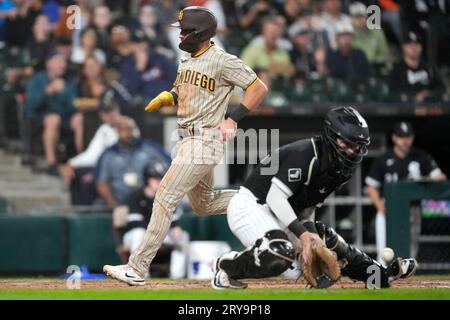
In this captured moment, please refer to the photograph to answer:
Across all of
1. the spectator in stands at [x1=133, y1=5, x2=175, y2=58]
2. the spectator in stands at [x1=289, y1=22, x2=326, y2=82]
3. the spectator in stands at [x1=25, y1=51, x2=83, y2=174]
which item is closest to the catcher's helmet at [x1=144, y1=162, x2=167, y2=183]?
the spectator in stands at [x1=25, y1=51, x2=83, y2=174]

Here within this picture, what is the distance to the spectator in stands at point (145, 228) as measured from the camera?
12.1m

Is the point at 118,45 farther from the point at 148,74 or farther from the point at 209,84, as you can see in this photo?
the point at 209,84

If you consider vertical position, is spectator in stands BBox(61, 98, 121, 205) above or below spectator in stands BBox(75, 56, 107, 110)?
below

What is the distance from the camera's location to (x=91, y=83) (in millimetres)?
14367

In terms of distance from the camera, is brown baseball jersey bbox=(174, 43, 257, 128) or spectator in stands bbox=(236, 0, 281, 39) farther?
spectator in stands bbox=(236, 0, 281, 39)

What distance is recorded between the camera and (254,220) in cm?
756

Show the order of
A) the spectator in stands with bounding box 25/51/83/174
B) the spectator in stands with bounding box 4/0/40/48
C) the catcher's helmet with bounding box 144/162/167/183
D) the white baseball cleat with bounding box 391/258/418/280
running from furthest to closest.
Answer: the spectator in stands with bounding box 4/0/40/48
the spectator in stands with bounding box 25/51/83/174
the catcher's helmet with bounding box 144/162/167/183
the white baseball cleat with bounding box 391/258/418/280

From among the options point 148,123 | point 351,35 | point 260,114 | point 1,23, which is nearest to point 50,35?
point 1,23

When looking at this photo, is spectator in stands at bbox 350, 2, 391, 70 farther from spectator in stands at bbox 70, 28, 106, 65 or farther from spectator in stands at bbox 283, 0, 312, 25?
spectator in stands at bbox 70, 28, 106, 65

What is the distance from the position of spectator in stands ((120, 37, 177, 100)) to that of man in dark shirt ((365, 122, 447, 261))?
10.1 feet

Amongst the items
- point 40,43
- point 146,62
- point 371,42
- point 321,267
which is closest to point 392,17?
point 371,42

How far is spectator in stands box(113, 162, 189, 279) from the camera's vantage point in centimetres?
1213

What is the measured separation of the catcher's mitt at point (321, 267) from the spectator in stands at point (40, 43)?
7.78 meters

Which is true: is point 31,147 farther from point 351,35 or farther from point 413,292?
point 413,292
